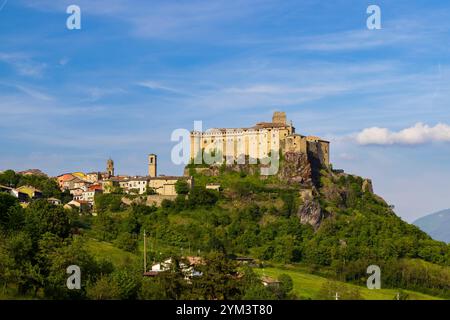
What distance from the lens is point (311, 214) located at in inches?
3629

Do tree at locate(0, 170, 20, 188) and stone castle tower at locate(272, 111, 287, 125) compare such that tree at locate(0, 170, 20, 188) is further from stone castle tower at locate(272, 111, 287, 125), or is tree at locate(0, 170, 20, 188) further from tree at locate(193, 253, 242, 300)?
tree at locate(193, 253, 242, 300)

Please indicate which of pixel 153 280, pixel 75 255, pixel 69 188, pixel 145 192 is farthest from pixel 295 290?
pixel 69 188

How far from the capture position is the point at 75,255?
4288 centimetres

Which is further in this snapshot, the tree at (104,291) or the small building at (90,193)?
the small building at (90,193)

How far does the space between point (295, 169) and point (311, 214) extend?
7691mm

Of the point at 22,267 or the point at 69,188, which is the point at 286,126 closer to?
the point at 69,188

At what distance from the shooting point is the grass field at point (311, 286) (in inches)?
2352

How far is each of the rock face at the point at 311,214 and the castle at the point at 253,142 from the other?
886 centimetres

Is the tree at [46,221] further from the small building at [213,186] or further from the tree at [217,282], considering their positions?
the small building at [213,186]

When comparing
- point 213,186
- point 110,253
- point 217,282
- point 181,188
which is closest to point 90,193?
point 181,188

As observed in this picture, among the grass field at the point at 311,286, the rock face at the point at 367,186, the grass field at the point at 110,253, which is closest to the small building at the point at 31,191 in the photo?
the grass field at the point at 110,253

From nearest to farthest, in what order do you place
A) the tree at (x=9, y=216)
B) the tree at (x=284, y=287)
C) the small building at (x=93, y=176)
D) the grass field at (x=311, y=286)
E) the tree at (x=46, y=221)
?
the tree at (x=284, y=287), the tree at (x=46, y=221), the tree at (x=9, y=216), the grass field at (x=311, y=286), the small building at (x=93, y=176)

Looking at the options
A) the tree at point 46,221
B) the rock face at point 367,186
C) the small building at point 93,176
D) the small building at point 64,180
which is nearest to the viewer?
the tree at point 46,221

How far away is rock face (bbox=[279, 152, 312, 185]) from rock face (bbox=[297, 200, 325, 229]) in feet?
16.5
